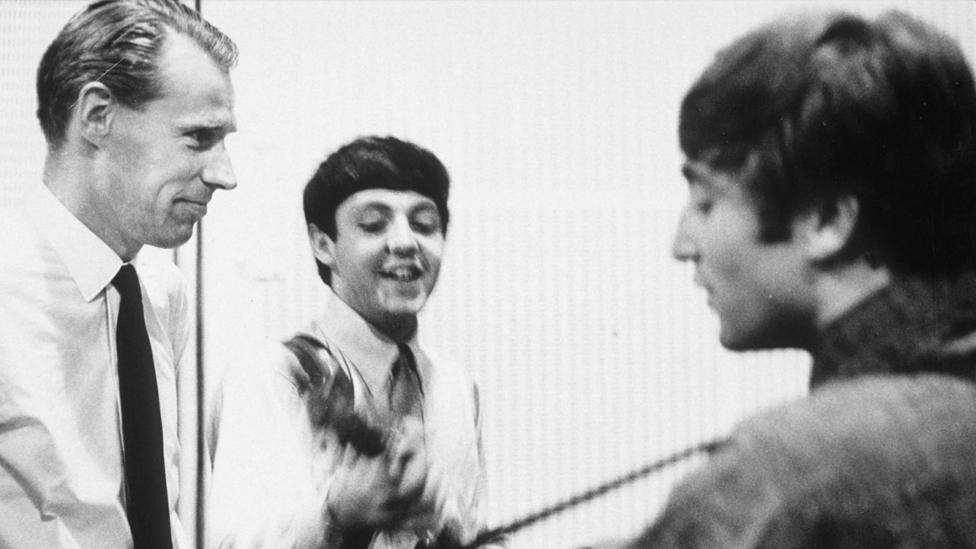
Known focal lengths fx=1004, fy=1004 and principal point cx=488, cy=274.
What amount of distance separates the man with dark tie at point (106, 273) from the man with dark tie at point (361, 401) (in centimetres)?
13

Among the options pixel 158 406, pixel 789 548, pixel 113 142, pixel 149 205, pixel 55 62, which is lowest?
pixel 789 548

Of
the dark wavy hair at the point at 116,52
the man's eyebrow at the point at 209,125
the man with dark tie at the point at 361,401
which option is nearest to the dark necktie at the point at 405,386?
the man with dark tie at the point at 361,401

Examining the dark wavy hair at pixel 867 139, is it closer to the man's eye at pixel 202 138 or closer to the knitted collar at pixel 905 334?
the knitted collar at pixel 905 334

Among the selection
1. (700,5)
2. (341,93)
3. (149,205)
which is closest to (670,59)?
(700,5)

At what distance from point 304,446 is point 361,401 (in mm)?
122

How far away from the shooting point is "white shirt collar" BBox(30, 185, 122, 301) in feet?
5.41

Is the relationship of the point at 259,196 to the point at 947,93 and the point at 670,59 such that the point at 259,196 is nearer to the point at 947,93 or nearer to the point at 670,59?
A: the point at 670,59

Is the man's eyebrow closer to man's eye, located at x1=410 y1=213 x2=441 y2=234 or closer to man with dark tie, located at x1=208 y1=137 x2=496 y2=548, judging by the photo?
man with dark tie, located at x1=208 y1=137 x2=496 y2=548

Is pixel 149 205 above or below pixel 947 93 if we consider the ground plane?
below

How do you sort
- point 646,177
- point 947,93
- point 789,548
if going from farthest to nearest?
point 646,177, point 947,93, point 789,548

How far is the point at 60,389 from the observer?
5.32ft

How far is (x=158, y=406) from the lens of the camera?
1675 millimetres

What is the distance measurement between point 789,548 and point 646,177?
0.69 meters

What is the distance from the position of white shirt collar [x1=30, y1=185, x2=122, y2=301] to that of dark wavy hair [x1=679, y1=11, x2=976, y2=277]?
3.40ft
